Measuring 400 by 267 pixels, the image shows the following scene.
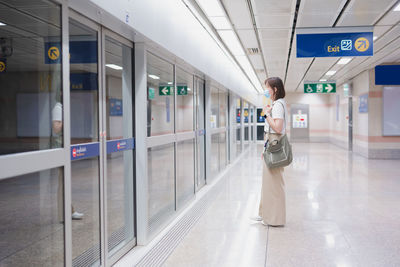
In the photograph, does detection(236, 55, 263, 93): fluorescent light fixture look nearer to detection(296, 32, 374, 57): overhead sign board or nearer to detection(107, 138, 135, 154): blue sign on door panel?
detection(296, 32, 374, 57): overhead sign board

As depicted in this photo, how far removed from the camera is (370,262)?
3398 millimetres

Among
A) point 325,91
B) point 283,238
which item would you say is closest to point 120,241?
point 283,238

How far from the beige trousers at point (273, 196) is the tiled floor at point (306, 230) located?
15 centimetres

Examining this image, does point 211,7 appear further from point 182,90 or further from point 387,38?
point 387,38

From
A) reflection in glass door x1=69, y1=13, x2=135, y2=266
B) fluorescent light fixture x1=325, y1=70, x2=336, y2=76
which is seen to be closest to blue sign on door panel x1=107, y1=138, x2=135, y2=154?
reflection in glass door x1=69, y1=13, x2=135, y2=266

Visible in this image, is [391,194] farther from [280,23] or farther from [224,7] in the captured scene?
[224,7]

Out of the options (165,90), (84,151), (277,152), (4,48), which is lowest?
(277,152)

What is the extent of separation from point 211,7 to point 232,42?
2.48m

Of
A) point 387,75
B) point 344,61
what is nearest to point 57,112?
point 344,61

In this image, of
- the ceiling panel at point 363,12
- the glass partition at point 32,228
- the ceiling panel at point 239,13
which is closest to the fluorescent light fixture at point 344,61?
the ceiling panel at point 363,12

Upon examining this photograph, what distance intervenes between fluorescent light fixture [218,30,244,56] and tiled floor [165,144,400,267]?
289cm

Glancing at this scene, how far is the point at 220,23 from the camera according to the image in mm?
6121

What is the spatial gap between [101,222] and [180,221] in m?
1.70

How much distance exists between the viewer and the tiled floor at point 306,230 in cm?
353
